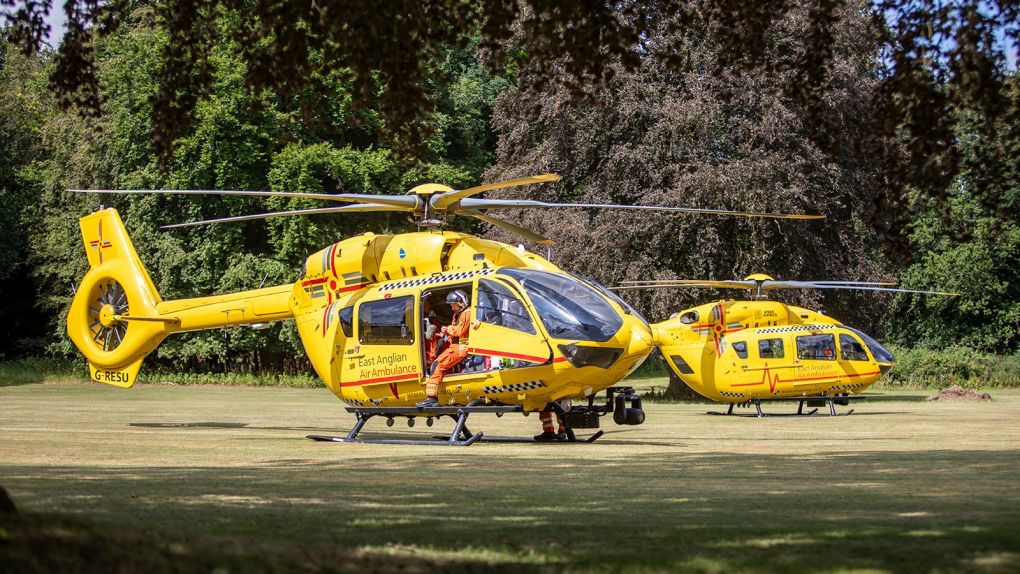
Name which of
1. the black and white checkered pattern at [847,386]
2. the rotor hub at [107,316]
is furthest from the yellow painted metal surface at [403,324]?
the black and white checkered pattern at [847,386]

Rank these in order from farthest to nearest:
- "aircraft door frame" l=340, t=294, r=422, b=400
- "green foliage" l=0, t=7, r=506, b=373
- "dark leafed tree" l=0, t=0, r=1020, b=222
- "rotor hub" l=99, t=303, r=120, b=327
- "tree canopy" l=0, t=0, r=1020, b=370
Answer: "green foliage" l=0, t=7, r=506, b=373 < "rotor hub" l=99, t=303, r=120, b=327 < "aircraft door frame" l=340, t=294, r=422, b=400 < "tree canopy" l=0, t=0, r=1020, b=370 < "dark leafed tree" l=0, t=0, r=1020, b=222

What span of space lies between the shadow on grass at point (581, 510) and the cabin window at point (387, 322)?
528 cm

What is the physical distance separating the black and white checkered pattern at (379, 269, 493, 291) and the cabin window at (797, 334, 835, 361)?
15591 mm

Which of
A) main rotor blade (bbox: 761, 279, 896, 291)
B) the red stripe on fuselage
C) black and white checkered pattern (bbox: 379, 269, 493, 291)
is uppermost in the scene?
black and white checkered pattern (bbox: 379, 269, 493, 291)

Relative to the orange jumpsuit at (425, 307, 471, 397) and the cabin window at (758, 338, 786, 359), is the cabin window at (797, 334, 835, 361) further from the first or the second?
the orange jumpsuit at (425, 307, 471, 397)

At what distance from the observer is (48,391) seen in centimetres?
4097

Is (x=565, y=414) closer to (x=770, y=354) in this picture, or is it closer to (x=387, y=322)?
(x=387, y=322)

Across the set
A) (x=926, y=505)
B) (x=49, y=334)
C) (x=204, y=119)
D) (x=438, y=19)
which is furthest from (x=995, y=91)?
(x=49, y=334)

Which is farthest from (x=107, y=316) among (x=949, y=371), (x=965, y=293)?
(x=965, y=293)

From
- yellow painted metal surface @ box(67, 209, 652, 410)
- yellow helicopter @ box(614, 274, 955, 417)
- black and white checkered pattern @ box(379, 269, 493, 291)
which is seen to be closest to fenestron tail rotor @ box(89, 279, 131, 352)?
yellow painted metal surface @ box(67, 209, 652, 410)

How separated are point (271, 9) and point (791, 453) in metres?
9.30

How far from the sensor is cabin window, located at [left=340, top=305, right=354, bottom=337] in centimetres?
1978

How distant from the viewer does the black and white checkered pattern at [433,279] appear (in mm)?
18328

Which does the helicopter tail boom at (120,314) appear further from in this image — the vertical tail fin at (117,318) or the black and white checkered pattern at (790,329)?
the black and white checkered pattern at (790,329)
